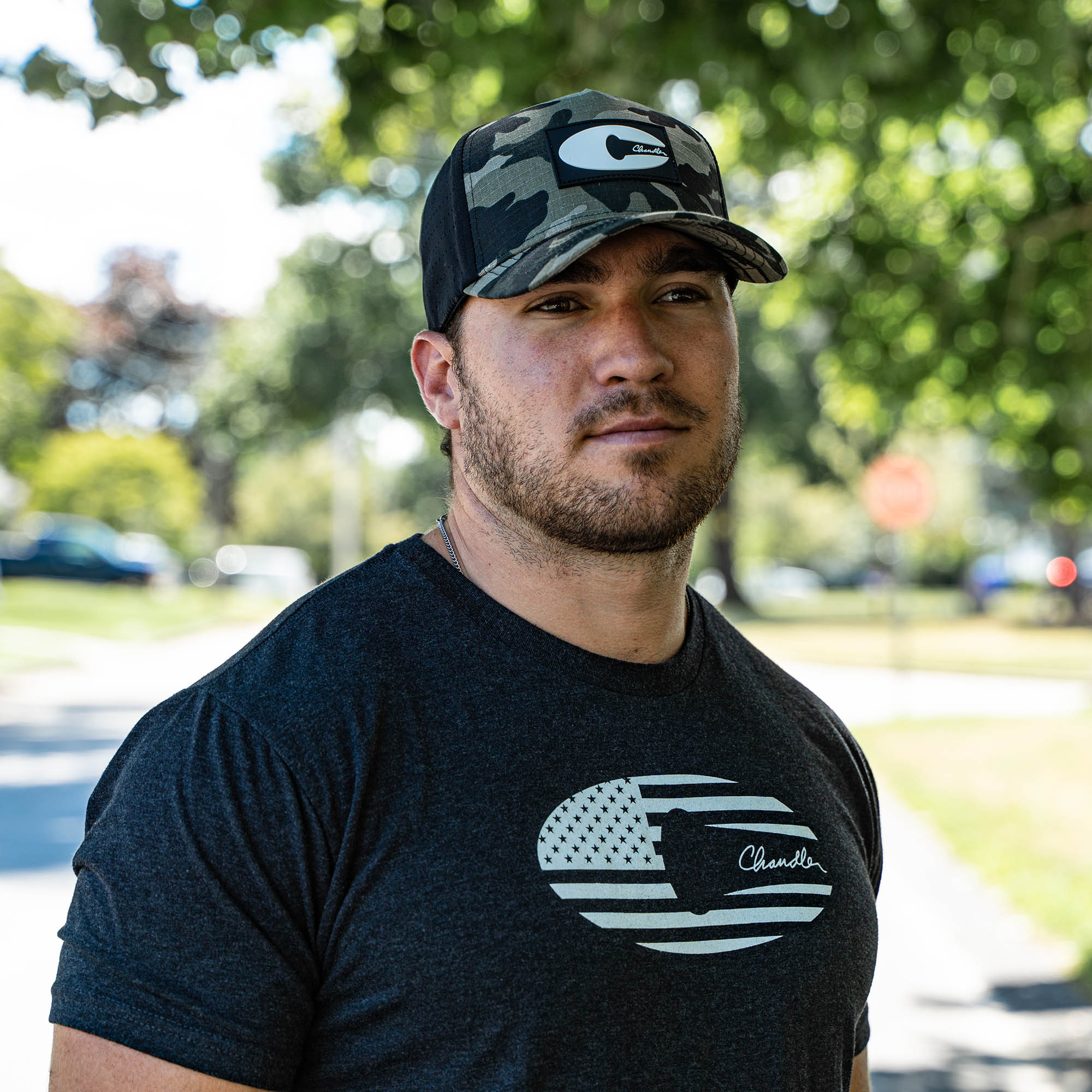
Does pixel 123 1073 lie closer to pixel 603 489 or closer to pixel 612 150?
pixel 603 489

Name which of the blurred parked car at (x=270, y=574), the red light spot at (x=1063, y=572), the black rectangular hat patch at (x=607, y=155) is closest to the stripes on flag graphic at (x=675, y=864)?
the black rectangular hat patch at (x=607, y=155)

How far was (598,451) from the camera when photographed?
177 cm

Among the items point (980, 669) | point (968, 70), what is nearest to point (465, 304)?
point (968, 70)

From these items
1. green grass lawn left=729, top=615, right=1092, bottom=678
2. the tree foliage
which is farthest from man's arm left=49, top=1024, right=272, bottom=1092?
green grass lawn left=729, top=615, right=1092, bottom=678

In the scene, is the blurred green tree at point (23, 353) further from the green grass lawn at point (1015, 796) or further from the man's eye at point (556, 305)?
the man's eye at point (556, 305)

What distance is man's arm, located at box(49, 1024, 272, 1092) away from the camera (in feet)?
4.70

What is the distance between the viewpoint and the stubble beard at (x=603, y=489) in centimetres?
177

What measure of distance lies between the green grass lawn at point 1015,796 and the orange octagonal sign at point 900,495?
2309 millimetres

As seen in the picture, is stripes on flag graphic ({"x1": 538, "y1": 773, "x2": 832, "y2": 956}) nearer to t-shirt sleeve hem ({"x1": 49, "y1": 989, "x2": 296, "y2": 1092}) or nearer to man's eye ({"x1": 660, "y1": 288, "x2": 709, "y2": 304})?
t-shirt sleeve hem ({"x1": 49, "y1": 989, "x2": 296, "y2": 1092})

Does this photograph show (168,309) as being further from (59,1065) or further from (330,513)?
(59,1065)

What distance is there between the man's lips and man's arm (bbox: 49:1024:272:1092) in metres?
0.89

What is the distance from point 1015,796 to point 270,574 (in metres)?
32.4

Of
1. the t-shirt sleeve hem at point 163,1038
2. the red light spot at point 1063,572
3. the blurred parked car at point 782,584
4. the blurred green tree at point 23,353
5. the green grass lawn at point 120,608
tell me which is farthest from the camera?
the blurred parked car at point 782,584

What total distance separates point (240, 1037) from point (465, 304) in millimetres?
988
